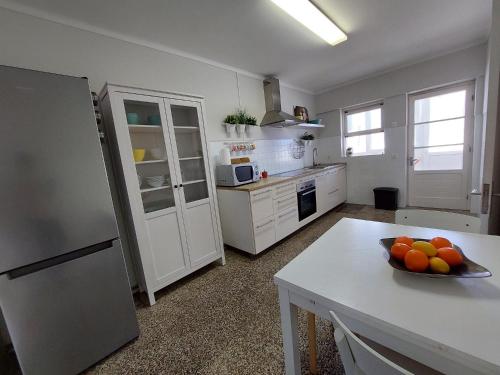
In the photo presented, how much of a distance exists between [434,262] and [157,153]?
2.14m

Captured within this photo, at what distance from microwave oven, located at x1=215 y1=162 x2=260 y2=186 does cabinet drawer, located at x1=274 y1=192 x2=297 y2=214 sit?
1.45 feet

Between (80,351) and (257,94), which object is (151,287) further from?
(257,94)

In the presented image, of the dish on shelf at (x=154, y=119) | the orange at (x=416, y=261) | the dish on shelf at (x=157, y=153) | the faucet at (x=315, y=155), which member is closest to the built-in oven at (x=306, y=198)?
the faucet at (x=315, y=155)

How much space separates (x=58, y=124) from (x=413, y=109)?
492 cm

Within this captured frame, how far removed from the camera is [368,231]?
3.85 ft

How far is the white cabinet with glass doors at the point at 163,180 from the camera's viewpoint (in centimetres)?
176

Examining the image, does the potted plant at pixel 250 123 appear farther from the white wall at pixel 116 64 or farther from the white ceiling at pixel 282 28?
the white ceiling at pixel 282 28

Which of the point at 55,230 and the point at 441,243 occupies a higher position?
the point at 55,230

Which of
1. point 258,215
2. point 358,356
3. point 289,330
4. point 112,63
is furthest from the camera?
point 258,215

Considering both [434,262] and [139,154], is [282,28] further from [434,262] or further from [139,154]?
[434,262]

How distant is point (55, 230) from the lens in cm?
119

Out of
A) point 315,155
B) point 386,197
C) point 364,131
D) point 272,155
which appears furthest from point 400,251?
point 315,155

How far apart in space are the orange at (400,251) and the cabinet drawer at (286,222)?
1.94m

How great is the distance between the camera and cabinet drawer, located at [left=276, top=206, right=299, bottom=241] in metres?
2.78
